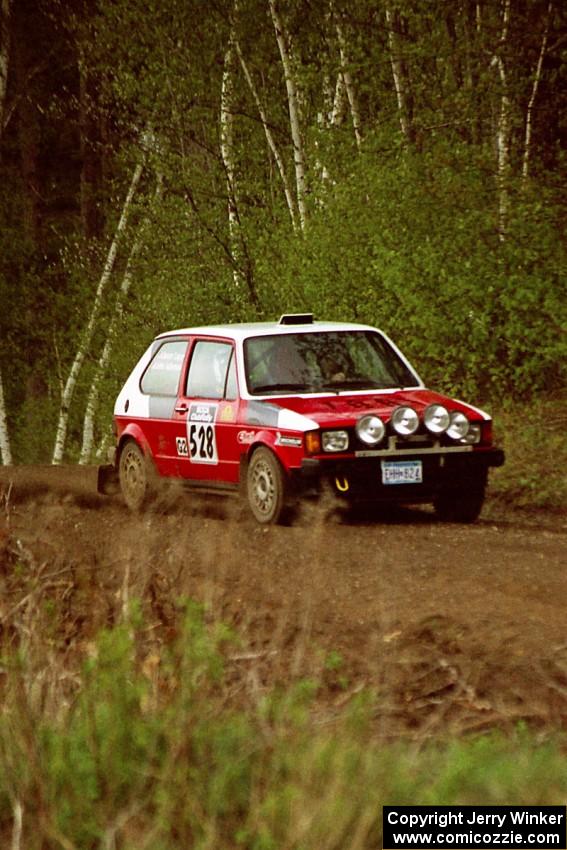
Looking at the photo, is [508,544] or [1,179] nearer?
[508,544]

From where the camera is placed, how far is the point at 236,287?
27359mm

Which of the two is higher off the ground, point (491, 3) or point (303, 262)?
point (491, 3)

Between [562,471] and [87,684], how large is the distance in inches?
469

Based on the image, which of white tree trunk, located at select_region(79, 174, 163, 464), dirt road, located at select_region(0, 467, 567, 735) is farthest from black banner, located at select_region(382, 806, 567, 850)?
white tree trunk, located at select_region(79, 174, 163, 464)

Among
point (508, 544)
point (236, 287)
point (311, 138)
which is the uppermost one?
point (311, 138)

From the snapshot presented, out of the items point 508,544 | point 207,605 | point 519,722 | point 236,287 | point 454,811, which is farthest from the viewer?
point 236,287

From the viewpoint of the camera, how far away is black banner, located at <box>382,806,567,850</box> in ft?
17.9

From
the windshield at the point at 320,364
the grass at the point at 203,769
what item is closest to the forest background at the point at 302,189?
the windshield at the point at 320,364

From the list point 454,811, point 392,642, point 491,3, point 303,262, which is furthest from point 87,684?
point 303,262

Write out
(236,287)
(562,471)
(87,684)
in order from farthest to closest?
(236,287) → (562,471) → (87,684)

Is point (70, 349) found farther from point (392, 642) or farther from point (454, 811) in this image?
point (454, 811)

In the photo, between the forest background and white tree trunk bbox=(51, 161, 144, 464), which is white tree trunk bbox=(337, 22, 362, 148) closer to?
the forest background

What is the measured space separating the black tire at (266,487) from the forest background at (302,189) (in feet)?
14.3

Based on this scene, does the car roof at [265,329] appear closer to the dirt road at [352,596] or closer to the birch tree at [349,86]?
the dirt road at [352,596]
